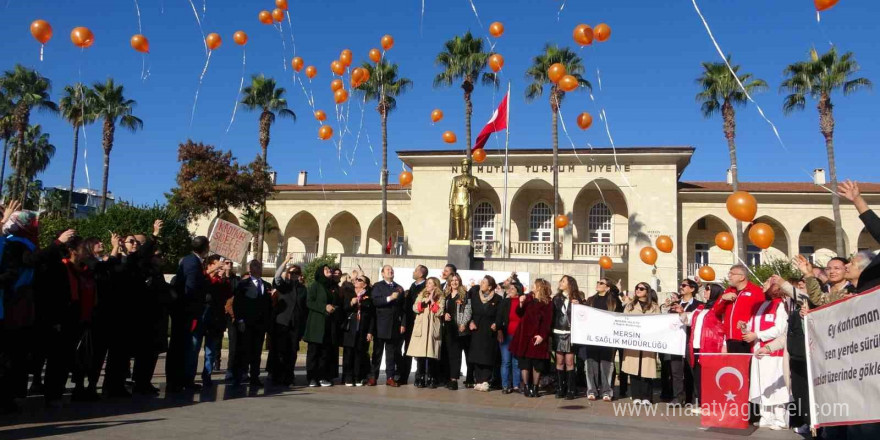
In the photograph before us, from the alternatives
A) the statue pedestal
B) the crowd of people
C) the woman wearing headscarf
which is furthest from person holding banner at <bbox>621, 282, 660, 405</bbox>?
the statue pedestal

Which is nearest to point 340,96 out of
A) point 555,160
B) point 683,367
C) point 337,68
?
point 337,68

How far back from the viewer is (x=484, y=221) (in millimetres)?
37219

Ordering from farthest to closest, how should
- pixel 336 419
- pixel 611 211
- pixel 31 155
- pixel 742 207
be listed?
pixel 31 155 → pixel 611 211 → pixel 742 207 → pixel 336 419

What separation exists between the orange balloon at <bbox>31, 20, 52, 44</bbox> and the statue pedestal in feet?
32.2

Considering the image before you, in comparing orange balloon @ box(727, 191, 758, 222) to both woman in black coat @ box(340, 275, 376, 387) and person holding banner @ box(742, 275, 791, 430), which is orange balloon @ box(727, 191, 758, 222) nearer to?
person holding banner @ box(742, 275, 791, 430)

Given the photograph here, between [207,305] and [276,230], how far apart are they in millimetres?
35594

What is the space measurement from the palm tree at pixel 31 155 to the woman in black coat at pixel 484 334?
5037 centimetres

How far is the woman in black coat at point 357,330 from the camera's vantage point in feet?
30.2

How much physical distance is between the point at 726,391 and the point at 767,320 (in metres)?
0.95

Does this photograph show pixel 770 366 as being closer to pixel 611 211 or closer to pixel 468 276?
pixel 468 276

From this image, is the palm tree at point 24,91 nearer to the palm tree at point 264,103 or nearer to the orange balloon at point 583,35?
the palm tree at point 264,103

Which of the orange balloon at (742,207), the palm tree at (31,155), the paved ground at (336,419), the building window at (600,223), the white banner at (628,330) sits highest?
the palm tree at (31,155)

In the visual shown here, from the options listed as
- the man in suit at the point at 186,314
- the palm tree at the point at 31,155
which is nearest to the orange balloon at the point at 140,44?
the man in suit at the point at 186,314

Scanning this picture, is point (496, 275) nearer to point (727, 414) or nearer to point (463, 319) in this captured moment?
point (463, 319)
